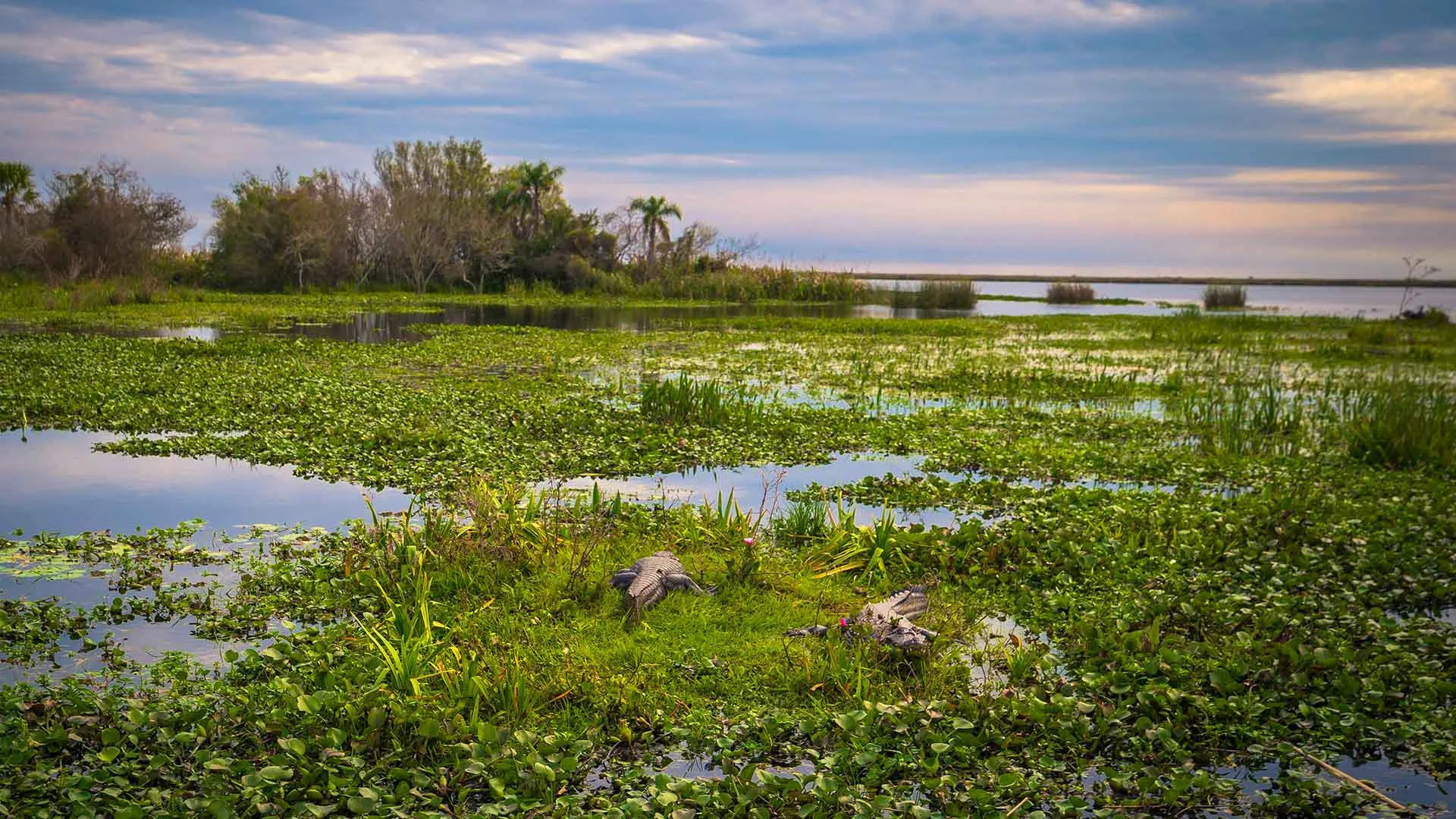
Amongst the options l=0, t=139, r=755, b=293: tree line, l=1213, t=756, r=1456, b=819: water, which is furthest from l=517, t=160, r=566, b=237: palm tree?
l=1213, t=756, r=1456, b=819: water

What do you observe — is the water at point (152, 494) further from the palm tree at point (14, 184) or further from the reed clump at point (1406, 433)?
the palm tree at point (14, 184)

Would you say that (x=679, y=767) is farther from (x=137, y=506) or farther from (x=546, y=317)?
(x=546, y=317)

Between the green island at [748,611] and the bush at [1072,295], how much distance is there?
142 feet

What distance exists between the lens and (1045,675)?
5656 millimetres

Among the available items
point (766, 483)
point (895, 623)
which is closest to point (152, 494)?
point (766, 483)

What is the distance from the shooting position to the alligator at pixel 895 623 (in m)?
5.77

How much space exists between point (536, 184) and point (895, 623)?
53.8 metres

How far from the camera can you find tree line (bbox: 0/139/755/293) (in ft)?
145

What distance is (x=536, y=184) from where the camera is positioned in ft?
185

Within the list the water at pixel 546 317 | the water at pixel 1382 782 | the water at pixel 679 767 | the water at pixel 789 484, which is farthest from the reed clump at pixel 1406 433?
the water at pixel 546 317

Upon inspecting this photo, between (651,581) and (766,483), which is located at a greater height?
(766,483)

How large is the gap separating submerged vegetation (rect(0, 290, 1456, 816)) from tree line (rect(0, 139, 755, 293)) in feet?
116

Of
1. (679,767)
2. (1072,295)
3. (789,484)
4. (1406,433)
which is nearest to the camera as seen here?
(679,767)

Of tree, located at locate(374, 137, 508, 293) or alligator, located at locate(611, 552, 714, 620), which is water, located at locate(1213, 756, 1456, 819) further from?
tree, located at locate(374, 137, 508, 293)
